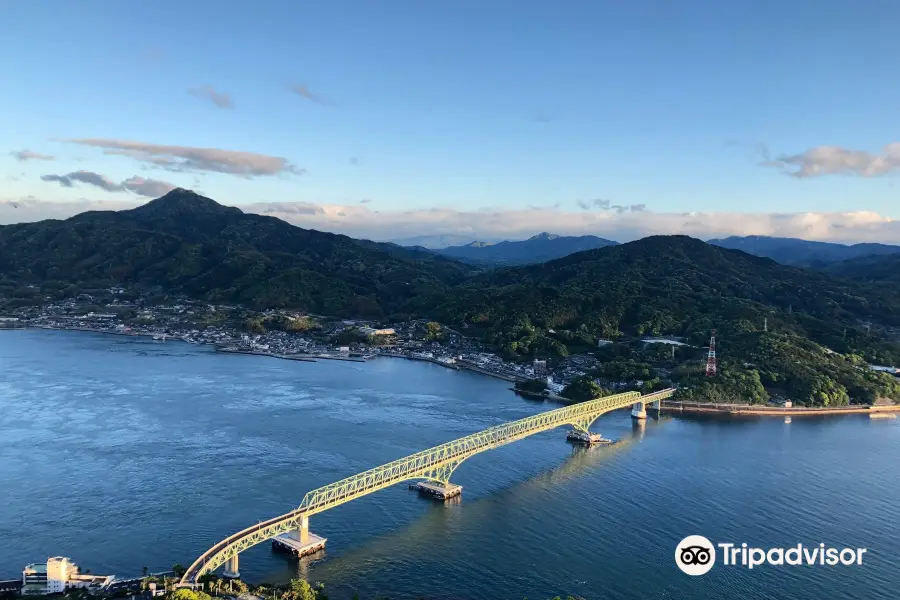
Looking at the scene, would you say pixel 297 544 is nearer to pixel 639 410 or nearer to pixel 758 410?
pixel 639 410

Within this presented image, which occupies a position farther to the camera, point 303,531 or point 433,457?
point 433,457

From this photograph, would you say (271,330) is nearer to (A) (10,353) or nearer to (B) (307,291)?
(B) (307,291)

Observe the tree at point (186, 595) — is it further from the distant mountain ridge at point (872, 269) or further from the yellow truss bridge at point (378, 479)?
the distant mountain ridge at point (872, 269)

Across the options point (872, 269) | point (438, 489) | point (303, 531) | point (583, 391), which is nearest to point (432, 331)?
point (583, 391)

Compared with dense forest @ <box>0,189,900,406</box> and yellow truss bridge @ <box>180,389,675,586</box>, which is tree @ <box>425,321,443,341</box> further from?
yellow truss bridge @ <box>180,389,675,586</box>

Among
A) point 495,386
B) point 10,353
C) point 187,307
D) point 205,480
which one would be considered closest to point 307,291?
point 187,307

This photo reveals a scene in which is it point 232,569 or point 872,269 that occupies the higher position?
point 872,269
